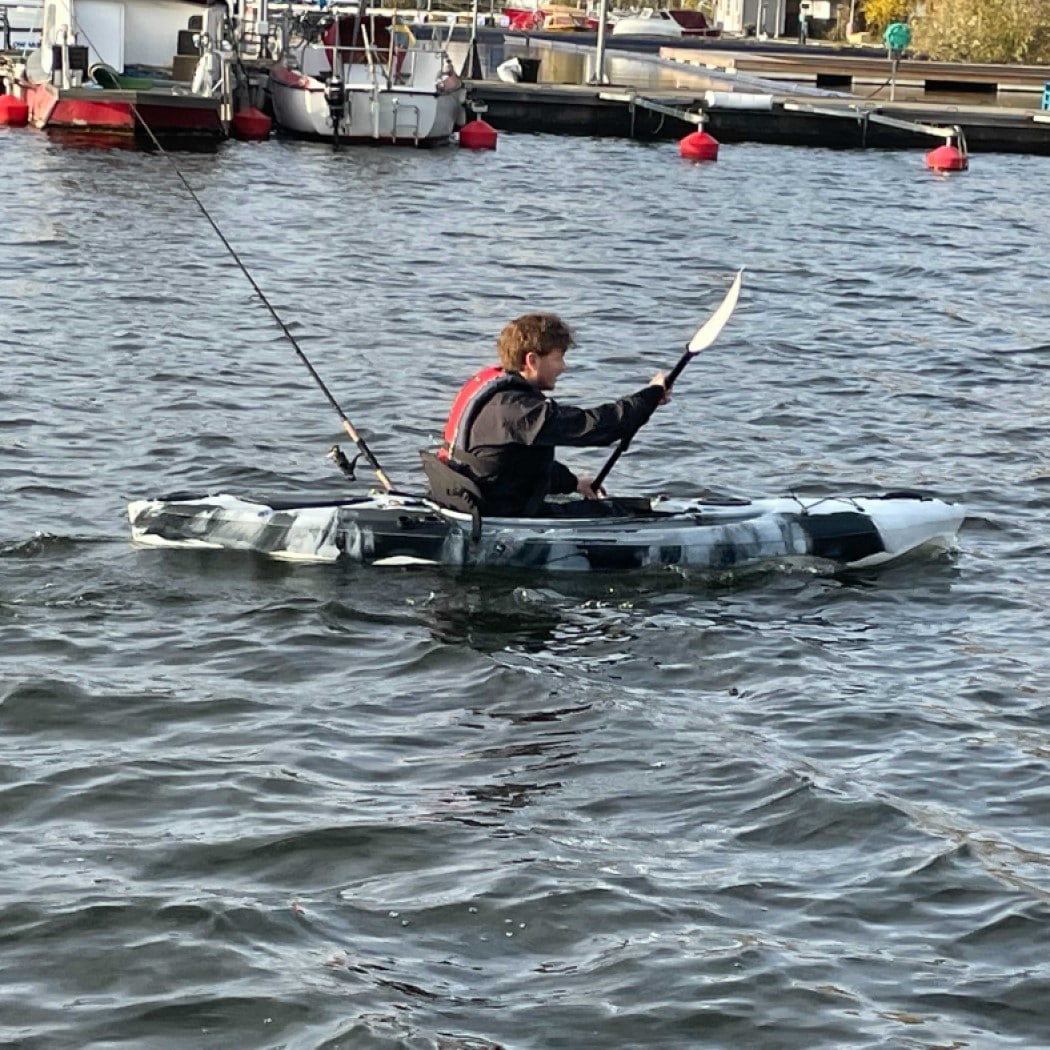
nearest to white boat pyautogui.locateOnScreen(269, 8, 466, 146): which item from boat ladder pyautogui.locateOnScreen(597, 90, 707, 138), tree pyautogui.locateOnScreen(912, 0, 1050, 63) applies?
boat ladder pyautogui.locateOnScreen(597, 90, 707, 138)

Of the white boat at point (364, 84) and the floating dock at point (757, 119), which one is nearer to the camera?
the white boat at point (364, 84)

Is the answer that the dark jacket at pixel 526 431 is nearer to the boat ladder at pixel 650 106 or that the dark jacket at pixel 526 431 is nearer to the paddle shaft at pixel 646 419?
the paddle shaft at pixel 646 419

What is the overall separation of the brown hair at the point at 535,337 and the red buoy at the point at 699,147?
24177 mm

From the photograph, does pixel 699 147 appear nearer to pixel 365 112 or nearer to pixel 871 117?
pixel 871 117

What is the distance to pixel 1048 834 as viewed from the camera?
7035 mm

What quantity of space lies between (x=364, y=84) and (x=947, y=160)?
976 centimetres

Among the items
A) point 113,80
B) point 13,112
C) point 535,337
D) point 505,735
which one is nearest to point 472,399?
point 535,337

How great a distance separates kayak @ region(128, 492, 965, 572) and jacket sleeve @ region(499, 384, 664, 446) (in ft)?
2.17

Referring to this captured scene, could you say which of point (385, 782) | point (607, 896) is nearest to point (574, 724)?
point (385, 782)

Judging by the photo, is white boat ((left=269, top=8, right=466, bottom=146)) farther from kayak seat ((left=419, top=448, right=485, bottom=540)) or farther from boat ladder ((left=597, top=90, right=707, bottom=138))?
kayak seat ((left=419, top=448, right=485, bottom=540))

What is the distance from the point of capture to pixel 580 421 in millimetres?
9102

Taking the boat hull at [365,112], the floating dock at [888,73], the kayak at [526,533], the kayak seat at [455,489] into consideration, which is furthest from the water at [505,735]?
the floating dock at [888,73]

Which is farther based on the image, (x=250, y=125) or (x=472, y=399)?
(x=250, y=125)

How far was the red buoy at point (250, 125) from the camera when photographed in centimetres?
3269
